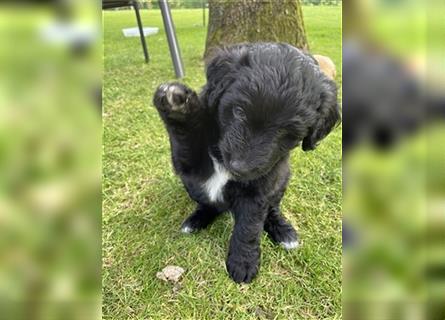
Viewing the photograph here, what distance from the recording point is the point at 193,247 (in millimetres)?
1684

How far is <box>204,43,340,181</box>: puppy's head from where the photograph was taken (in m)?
1.14

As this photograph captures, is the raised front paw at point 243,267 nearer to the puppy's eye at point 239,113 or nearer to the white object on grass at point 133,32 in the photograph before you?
the puppy's eye at point 239,113

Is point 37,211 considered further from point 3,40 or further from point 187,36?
point 187,36

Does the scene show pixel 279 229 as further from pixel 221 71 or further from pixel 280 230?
pixel 221 71

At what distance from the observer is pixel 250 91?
116cm

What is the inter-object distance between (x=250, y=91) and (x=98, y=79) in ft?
2.49

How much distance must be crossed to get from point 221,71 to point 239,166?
0.33 metres

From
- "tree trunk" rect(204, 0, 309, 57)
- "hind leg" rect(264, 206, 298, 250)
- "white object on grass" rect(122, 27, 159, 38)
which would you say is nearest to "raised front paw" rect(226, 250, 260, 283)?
"hind leg" rect(264, 206, 298, 250)

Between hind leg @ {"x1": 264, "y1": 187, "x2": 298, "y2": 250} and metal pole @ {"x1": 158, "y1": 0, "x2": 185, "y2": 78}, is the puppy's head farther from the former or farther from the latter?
metal pole @ {"x1": 158, "y1": 0, "x2": 185, "y2": 78}

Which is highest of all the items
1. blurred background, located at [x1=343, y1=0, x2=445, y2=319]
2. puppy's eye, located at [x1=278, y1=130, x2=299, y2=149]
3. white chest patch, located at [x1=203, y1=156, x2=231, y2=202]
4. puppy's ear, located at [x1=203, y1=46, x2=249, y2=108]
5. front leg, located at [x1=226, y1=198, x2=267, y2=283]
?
blurred background, located at [x1=343, y1=0, x2=445, y2=319]

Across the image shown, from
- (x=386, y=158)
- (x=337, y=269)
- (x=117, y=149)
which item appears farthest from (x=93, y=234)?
(x=117, y=149)

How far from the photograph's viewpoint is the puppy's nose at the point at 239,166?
3.82 ft

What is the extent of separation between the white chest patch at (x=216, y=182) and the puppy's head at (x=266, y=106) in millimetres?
237

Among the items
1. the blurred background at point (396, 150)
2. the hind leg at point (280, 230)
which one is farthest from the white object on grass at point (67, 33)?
the hind leg at point (280, 230)
